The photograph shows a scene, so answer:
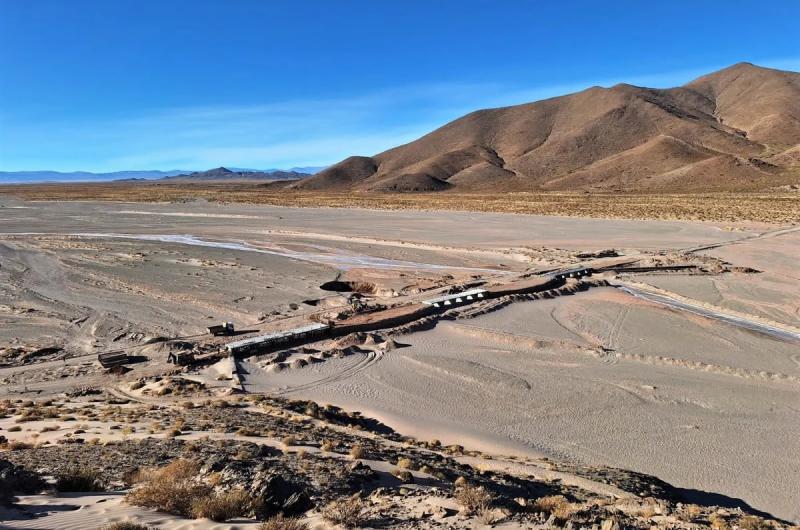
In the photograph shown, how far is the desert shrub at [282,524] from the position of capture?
5.48 meters

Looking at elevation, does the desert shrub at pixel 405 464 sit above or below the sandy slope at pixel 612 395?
above

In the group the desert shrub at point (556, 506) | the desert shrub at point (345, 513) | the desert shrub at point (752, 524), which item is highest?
the desert shrub at point (345, 513)

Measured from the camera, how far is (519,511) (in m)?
6.48

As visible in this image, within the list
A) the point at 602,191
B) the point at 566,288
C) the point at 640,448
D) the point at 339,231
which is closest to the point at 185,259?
the point at 339,231

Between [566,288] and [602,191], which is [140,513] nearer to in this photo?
[566,288]

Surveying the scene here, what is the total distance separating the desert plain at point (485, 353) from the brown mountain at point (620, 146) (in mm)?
73971

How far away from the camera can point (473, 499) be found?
21.2 ft

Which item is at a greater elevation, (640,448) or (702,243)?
(702,243)

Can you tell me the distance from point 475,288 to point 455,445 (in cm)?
1282

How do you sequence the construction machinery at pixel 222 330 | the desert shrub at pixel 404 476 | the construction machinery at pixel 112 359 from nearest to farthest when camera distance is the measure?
1. the desert shrub at pixel 404 476
2. the construction machinery at pixel 112 359
3. the construction machinery at pixel 222 330

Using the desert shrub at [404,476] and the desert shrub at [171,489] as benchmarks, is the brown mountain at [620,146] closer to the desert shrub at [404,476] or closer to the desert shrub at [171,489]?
the desert shrub at [404,476]

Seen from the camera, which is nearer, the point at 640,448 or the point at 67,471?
the point at 67,471

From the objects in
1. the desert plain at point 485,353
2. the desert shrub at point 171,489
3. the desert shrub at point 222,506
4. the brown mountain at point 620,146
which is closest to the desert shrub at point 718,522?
the desert plain at point 485,353

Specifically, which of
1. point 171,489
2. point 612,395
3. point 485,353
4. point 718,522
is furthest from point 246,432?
point 612,395
